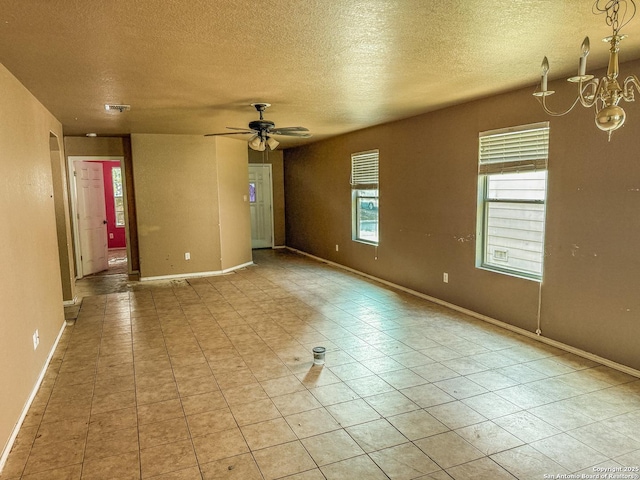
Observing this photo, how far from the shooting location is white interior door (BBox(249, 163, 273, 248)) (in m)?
9.84

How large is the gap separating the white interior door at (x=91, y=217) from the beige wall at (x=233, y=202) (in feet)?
7.95

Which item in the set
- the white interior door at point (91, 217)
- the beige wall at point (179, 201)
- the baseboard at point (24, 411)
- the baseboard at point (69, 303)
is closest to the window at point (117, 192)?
the white interior door at point (91, 217)

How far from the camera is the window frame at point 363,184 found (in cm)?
650

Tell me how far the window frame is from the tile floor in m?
2.33

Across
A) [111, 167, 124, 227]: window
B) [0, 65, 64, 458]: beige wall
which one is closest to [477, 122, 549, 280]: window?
[0, 65, 64, 458]: beige wall

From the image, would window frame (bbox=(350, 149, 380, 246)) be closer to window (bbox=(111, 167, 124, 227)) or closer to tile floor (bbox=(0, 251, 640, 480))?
tile floor (bbox=(0, 251, 640, 480))

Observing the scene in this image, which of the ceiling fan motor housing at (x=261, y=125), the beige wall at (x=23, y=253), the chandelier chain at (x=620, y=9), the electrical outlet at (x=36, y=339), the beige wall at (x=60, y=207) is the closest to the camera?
the chandelier chain at (x=620, y=9)

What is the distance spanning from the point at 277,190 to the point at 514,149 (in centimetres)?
662

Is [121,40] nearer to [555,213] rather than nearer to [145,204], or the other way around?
[555,213]

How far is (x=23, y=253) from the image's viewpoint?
10.2ft

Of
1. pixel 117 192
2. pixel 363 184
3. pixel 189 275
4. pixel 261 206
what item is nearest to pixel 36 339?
pixel 189 275

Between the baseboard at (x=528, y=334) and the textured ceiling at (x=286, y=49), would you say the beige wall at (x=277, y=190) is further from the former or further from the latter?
the textured ceiling at (x=286, y=49)

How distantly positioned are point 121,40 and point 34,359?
2.44 metres

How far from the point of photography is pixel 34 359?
3.20 metres
